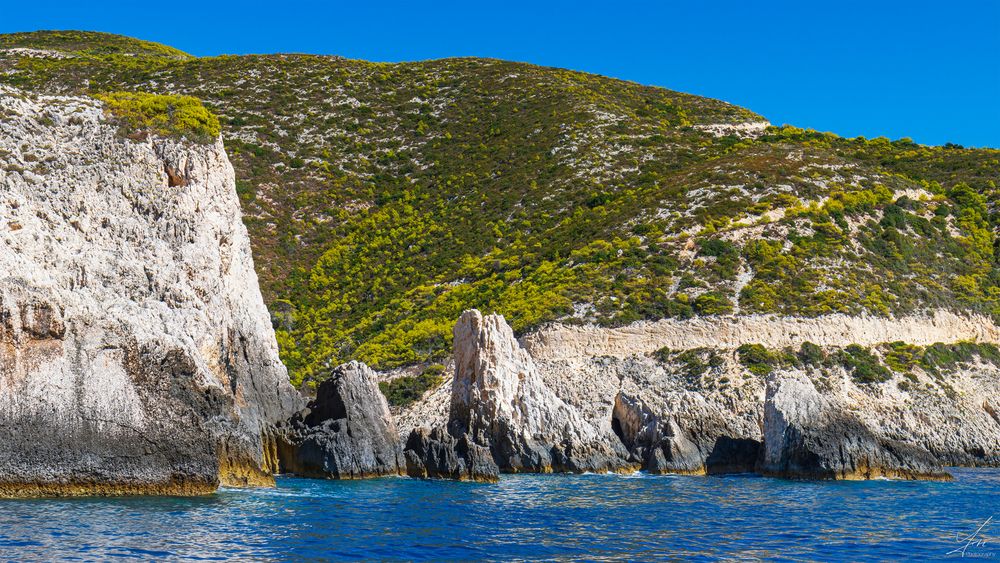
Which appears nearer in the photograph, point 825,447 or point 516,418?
point 825,447

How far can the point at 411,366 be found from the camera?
5825cm

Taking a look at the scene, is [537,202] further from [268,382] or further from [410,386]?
[268,382]

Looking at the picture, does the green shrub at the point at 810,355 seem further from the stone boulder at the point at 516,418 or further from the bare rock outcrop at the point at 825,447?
the stone boulder at the point at 516,418

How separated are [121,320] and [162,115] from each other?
40.0ft

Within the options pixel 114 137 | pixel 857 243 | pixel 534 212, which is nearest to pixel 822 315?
pixel 857 243

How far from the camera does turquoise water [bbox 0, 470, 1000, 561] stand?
21.4 meters

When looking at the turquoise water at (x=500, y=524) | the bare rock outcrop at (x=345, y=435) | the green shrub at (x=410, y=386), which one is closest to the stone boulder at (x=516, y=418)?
the bare rock outcrop at (x=345, y=435)

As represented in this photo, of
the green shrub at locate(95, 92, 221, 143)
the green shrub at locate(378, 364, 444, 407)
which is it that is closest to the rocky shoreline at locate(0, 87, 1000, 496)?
the green shrub at locate(95, 92, 221, 143)

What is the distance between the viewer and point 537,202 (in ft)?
265

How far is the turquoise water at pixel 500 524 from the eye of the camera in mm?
21375

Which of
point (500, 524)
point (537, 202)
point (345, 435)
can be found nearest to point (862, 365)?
point (345, 435)

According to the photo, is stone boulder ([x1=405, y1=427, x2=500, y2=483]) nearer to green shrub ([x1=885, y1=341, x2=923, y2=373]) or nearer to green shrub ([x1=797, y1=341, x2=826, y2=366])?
green shrub ([x1=797, y1=341, x2=826, y2=366])

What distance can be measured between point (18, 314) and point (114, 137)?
37.0 feet
